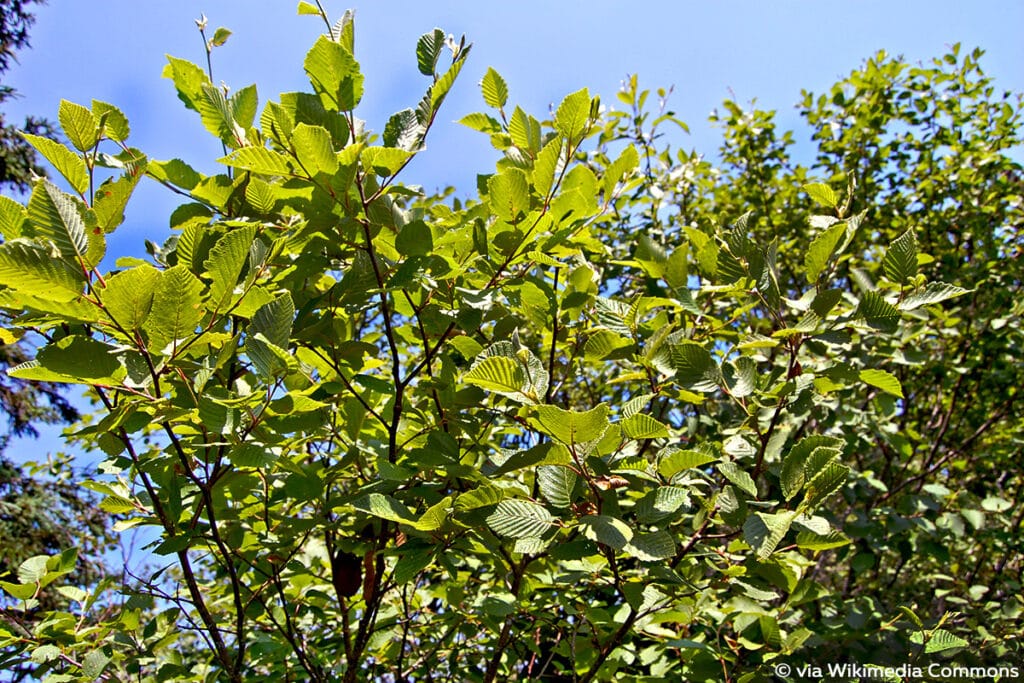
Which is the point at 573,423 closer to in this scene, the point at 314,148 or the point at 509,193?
the point at 509,193

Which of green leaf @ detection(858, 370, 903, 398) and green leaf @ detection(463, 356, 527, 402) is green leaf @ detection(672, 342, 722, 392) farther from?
green leaf @ detection(463, 356, 527, 402)

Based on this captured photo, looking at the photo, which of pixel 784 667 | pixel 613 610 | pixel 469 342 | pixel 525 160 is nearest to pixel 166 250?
pixel 469 342

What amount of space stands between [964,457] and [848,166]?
2.09 meters

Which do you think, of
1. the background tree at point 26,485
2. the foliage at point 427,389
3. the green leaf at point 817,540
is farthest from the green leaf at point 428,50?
the background tree at point 26,485

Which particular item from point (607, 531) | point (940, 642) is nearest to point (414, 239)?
point (607, 531)

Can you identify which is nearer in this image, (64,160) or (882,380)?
(64,160)

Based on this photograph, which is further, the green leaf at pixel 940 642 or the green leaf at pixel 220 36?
the green leaf at pixel 940 642

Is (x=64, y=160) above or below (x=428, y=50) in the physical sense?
below

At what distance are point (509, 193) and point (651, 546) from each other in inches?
30.9

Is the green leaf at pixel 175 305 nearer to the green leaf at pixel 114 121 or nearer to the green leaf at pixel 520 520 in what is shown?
the green leaf at pixel 520 520

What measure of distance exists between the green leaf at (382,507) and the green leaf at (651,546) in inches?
16.9

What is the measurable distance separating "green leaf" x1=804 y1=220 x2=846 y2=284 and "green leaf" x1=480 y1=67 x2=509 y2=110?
88 centimetres

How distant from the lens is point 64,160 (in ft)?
4.45

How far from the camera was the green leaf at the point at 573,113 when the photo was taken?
4.91 ft
